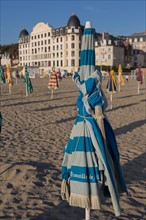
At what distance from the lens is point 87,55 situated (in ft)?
10.2

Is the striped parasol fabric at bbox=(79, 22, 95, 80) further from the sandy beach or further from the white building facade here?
the white building facade

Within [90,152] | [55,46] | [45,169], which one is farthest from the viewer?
[55,46]

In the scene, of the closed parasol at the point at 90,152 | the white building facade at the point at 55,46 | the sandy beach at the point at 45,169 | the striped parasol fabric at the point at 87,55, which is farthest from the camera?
the white building facade at the point at 55,46

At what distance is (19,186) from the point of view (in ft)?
16.1

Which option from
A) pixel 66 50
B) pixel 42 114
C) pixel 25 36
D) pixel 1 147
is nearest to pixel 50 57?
pixel 66 50

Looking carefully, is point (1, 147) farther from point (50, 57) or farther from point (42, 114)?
point (50, 57)

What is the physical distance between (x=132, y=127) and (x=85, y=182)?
26.3 ft

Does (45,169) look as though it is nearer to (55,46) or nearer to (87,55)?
(87,55)

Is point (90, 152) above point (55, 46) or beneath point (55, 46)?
beneath

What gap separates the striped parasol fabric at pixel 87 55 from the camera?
3.09 metres

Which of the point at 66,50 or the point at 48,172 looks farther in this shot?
the point at 66,50

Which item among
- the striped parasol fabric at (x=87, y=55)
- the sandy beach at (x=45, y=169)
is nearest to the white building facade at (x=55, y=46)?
the sandy beach at (x=45, y=169)

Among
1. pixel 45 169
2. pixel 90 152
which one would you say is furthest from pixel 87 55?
pixel 45 169

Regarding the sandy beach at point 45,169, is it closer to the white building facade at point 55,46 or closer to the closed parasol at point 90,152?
the closed parasol at point 90,152
